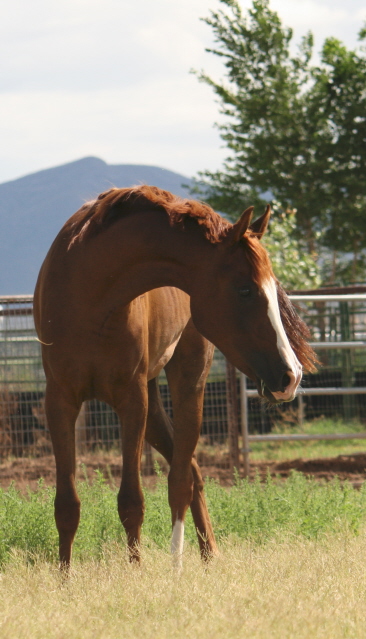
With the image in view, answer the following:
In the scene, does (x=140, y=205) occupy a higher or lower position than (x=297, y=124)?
lower

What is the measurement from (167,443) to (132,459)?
1.12 m

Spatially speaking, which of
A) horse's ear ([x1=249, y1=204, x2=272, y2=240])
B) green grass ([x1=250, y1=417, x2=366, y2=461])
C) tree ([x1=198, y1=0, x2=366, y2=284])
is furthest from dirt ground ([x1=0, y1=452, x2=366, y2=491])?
tree ([x1=198, y1=0, x2=366, y2=284])

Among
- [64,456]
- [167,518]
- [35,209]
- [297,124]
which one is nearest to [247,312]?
[64,456]

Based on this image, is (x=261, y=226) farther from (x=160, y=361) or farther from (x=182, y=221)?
(x=160, y=361)

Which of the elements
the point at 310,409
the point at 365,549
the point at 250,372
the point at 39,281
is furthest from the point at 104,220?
the point at 310,409

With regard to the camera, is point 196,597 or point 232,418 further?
point 232,418

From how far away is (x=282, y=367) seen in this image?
349 centimetres

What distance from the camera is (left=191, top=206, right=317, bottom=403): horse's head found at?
139 inches

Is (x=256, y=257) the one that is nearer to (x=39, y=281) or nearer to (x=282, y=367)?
(x=282, y=367)

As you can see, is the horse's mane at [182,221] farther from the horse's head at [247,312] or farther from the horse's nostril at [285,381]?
the horse's nostril at [285,381]

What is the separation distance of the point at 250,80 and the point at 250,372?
21.5 m

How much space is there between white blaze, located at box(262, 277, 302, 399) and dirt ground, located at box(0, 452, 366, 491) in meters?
3.92

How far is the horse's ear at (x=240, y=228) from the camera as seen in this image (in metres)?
3.55

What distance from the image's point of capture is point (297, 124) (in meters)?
23.4
